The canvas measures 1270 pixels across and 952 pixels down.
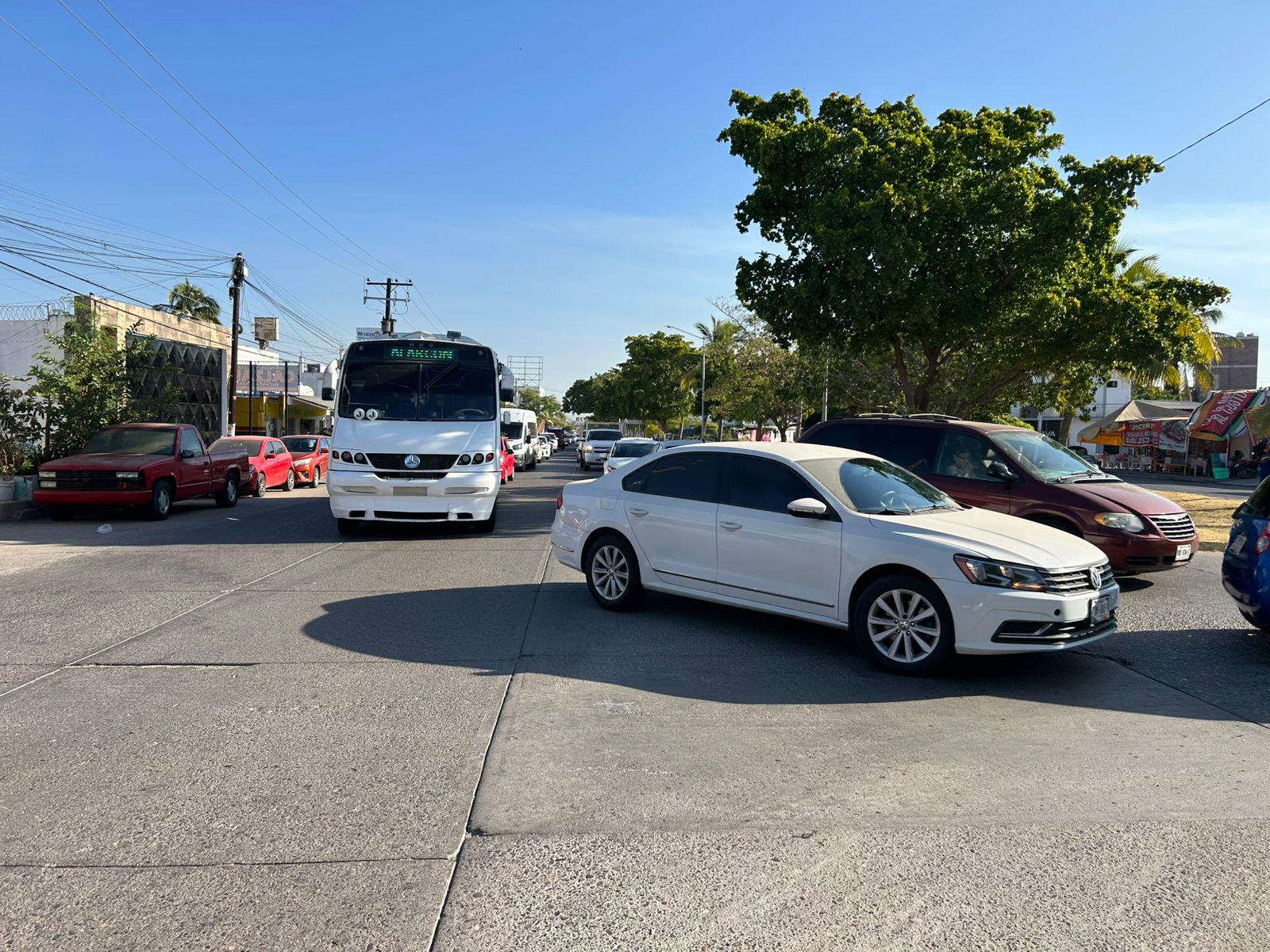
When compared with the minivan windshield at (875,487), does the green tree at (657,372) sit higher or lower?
higher

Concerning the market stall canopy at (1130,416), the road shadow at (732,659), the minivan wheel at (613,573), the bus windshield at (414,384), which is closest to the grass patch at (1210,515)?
the road shadow at (732,659)

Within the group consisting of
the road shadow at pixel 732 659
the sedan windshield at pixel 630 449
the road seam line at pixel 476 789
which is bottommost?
the road seam line at pixel 476 789

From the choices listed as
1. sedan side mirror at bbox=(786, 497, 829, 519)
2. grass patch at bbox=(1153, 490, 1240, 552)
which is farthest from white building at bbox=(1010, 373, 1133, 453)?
sedan side mirror at bbox=(786, 497, 829, 519)

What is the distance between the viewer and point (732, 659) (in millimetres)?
7043

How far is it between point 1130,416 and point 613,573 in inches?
1760

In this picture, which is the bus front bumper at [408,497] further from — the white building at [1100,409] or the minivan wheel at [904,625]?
the white building at [1100,409]

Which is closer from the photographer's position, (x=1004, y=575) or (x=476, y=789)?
(x=476, y=789)

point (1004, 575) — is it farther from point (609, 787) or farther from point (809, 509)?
point (609, 787)

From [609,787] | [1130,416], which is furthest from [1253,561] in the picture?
[1130,416]

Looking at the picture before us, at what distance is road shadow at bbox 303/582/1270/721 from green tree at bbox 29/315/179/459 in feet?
44.5

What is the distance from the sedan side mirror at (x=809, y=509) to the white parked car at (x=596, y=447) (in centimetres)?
3134

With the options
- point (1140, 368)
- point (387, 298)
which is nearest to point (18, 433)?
point (1140, 368)

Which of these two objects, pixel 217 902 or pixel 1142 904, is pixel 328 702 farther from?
pixel 1142 904

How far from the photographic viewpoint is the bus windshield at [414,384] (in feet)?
48.2
